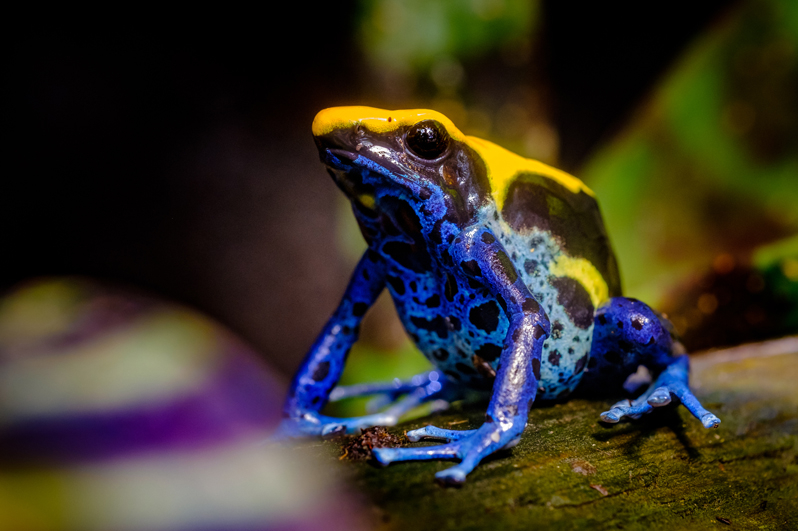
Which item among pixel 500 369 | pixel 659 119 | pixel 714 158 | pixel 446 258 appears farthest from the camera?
pixel 659 119

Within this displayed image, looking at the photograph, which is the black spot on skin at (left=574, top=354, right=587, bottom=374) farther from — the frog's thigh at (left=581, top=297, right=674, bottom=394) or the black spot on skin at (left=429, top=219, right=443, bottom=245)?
the black spot on skin at (left=429, top=219, right=443, bottom=245)

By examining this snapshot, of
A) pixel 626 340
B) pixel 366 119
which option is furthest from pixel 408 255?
pixel 626 340

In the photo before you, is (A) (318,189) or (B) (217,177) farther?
(B) (217,177)

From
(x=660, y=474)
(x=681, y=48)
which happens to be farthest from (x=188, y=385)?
(x=681, y=48)

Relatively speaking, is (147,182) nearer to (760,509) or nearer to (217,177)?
(217,177)

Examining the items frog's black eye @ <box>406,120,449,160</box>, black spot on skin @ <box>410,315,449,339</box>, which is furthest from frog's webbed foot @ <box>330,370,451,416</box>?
frog's black eye @ <box>406,120,449,160</box>

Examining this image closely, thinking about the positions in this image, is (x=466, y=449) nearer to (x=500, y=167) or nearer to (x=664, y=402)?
(x=664, y=402)

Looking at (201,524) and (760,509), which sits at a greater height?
(201,524)

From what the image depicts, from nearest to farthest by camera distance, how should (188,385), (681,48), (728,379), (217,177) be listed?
(728,379)
(188,385)
(217,177)
(681,48)
